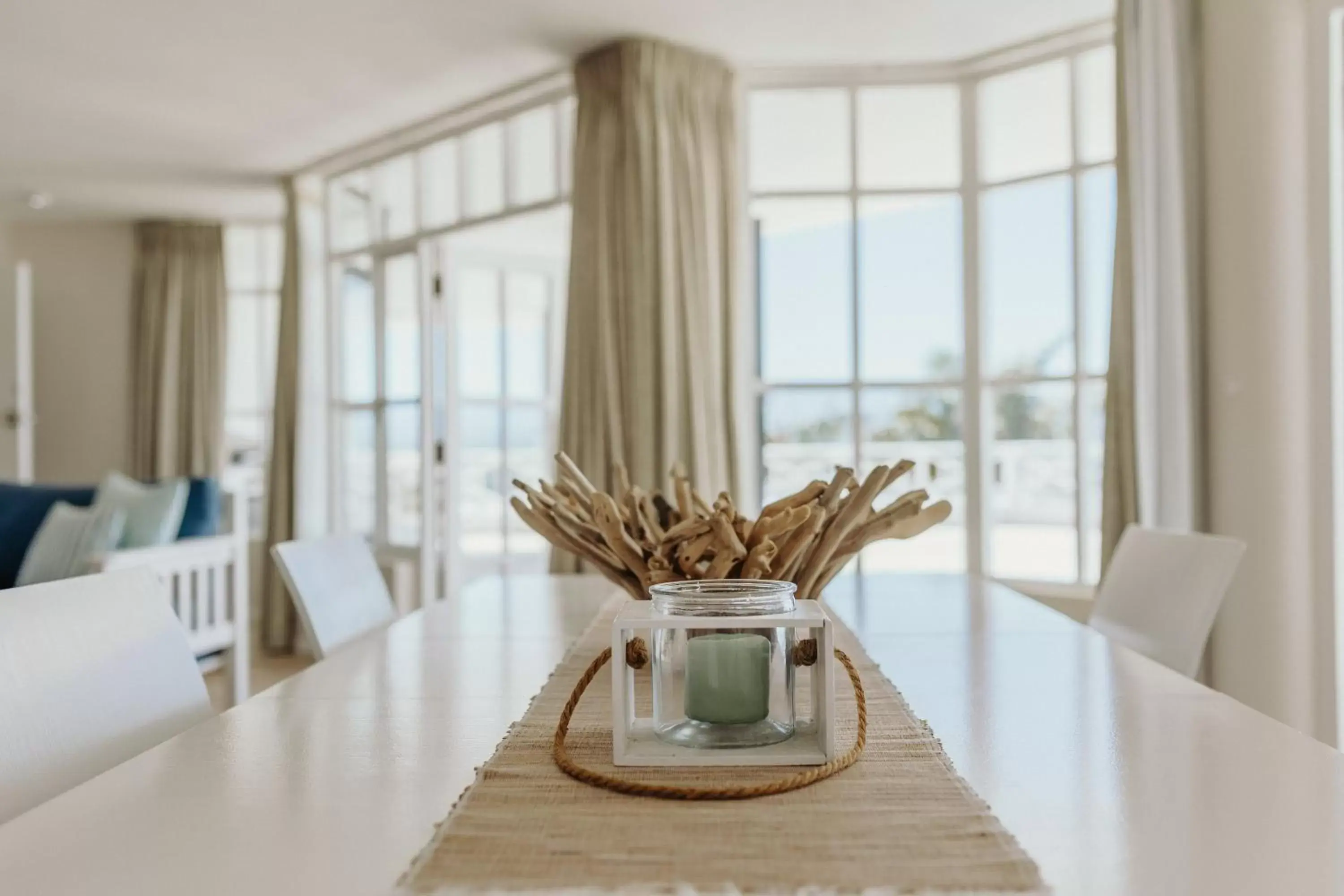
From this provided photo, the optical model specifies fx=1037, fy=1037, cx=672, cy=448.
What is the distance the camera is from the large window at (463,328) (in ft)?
16.1

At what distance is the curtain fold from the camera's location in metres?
3.27

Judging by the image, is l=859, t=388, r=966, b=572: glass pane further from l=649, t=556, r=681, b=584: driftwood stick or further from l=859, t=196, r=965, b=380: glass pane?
l=649, t=556, r=681, b=584: driftwood stick

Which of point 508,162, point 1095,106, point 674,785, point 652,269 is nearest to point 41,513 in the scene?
point 508,162

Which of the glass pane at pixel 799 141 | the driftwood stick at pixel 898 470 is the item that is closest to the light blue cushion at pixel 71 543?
the glass pane at pixel 799 141

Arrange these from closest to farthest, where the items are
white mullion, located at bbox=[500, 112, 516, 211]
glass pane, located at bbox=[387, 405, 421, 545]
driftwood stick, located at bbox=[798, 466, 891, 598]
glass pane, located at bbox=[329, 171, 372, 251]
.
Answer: driftwood stick, located at bbox=[798, 466, 891, 598]
white mullion, located at bbox=[500, 112, 516, 211]
glass pane, located at bbox=[387, 405, 421, 545]
glass pane, located at bbox=[329, 171, 372, 251]

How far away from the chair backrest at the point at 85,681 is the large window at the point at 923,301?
3.25 m

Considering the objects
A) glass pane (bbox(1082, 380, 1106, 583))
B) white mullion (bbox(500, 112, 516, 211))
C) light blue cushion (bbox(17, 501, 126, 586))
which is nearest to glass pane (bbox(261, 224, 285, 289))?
white mullion (bbox(500, 112, 516, 211))

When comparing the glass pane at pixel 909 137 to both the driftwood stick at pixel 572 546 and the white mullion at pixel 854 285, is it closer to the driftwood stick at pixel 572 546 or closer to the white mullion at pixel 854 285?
the white mullion at pixel 854 285

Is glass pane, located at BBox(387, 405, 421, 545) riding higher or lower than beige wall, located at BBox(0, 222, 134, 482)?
lower

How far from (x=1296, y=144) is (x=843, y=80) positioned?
1841 millimetres

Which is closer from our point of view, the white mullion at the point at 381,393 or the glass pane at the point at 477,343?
the glass pane at the point at 477,343

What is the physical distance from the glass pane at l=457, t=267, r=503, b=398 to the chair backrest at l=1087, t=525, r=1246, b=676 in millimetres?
3554

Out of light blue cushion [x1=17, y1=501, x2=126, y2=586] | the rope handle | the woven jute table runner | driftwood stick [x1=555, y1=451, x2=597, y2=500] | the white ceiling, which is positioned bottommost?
light blue cushion [x1=17, y1=501, x2=126, y2=586]

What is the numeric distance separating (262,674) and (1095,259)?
429 centimetres
